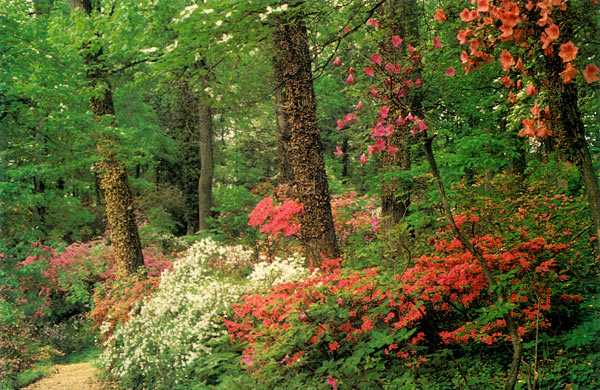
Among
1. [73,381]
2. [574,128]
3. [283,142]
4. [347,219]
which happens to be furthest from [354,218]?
[574,128]

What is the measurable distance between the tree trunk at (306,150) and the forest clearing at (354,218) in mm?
27

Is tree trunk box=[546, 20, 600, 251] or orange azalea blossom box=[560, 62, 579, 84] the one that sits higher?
orange azalea blossom box=[560, 62, 579, 84]

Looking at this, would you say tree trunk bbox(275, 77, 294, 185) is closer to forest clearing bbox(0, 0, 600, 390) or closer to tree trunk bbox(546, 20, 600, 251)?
forest clearing bbox(0, 0, 600, 390)

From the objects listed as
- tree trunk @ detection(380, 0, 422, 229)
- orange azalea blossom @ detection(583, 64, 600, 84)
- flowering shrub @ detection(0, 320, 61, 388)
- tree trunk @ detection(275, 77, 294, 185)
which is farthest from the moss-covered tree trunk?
orange azalea blossom @ detection(583, 64, 600, 84)

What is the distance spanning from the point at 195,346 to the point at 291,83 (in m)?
3.70

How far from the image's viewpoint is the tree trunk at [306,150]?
6227 mm

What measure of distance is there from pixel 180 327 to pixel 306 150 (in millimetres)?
2934

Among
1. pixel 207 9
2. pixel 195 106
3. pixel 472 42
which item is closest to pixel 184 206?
pixel 195 106

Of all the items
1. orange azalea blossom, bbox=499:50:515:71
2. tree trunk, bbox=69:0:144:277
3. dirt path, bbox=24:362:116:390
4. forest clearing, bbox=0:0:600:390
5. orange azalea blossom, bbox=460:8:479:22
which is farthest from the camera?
tree trunk, bbox=69:0:144:277

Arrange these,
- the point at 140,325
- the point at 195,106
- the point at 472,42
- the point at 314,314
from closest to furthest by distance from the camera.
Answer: the point at 472,42 < the point at 314,314 < the point at 140,325 < the point at 195,106

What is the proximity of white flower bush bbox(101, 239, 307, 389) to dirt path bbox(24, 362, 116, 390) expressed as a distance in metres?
0.30

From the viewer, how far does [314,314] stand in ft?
13.3

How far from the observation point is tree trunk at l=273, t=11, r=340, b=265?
20.4 ft

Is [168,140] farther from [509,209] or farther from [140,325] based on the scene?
[509,209]
